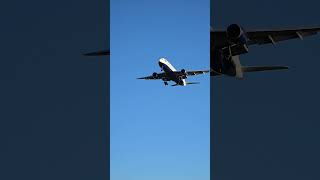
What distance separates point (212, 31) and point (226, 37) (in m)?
0.64

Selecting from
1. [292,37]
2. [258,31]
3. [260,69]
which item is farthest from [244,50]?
[260,69]

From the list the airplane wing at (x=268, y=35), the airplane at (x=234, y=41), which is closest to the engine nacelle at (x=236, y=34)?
the airplane at (x=234, y=41)

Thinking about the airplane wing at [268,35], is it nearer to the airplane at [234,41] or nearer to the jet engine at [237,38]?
the airplane at [234,41]

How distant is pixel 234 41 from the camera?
78.8 feet

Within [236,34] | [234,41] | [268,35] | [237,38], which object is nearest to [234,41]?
[234,41]

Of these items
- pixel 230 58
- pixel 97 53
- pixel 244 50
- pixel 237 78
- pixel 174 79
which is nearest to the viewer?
pixel 97 53

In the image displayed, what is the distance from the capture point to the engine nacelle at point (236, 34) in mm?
23594

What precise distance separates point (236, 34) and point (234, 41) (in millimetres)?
396

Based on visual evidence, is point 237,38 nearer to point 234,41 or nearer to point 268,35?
point 234,41

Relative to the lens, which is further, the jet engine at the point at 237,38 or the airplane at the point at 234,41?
the airplane at the point at 234,41

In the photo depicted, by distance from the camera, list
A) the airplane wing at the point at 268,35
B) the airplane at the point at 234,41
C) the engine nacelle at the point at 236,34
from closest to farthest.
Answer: the engine nacelle at the point at 236,34
the airplane at the point at 234,41
the airplane wing at the point at 268,35

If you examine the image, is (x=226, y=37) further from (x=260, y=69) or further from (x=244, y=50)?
(x=260, y=69)

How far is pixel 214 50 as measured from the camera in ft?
85.7

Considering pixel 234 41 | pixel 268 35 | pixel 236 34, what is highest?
pixel 268 35
